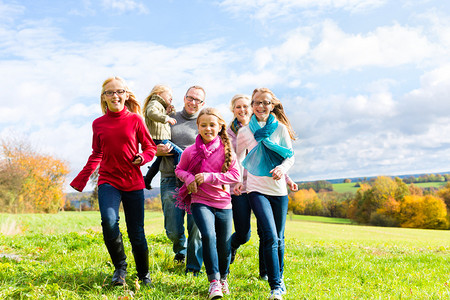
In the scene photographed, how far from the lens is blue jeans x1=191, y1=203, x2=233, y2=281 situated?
13.2 feet

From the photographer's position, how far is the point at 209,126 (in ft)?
14.1

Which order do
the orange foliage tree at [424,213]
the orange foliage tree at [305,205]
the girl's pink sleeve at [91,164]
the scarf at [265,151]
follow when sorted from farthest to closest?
the orange foliage tree at [305,205], the orange foliage tree at [424,213], the scarf at [265,151], the girl's pink sleeve at [91,164]

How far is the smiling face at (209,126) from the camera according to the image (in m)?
4.29

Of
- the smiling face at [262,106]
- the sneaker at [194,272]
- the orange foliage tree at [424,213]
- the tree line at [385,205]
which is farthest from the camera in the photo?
the tree line at [385,205]

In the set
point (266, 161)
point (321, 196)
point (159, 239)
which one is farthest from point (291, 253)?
point (321, 196)

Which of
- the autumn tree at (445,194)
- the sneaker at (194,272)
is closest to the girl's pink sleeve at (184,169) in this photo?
the sneaker at (194,272)

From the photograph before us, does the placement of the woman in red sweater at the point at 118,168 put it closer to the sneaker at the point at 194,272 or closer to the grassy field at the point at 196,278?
the grassy field at the point at 196,278

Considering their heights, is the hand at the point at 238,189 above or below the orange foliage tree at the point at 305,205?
above

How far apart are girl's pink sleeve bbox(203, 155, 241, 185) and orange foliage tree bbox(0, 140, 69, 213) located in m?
38.1

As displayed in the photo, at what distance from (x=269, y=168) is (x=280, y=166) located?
15 centimetres

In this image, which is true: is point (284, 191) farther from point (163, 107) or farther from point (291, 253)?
point (291, 253)

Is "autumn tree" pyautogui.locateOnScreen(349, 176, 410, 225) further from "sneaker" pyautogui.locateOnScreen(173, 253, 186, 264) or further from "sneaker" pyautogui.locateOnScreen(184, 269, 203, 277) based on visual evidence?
"sneaker" pyautogui.locateOnScreen(184, 269, 203, 277)

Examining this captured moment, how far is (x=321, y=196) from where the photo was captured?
200 feet

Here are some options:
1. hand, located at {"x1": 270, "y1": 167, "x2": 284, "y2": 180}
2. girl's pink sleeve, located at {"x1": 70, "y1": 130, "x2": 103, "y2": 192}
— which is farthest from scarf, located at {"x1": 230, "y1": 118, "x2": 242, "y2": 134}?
girl's pink sleeve, located at {"x1": 70, "y1": 130, "x2": 103, "y2": 192}
